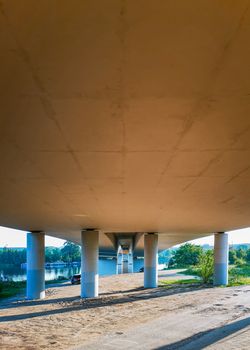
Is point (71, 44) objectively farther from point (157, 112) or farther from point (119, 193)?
point (119, 193)

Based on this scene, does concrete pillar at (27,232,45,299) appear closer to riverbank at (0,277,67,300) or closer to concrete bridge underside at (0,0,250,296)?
riverbank at (0,277,67,300)

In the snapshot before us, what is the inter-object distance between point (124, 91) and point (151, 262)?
33.4 metres

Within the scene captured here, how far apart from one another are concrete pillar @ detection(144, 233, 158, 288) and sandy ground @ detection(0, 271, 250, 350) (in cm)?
997

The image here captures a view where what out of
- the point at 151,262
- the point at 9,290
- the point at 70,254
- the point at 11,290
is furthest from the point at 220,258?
Result: the point at 70,254

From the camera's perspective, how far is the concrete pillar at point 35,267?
30375 millimetres

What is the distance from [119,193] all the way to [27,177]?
3.79 meters

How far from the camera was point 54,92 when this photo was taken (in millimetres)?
5477

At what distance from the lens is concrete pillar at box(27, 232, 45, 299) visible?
1196 inches

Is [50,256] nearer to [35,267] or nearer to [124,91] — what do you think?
[35,267]

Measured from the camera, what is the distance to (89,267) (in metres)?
29.2

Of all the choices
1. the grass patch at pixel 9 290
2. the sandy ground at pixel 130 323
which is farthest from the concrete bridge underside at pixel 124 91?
the grass patch at pixel 9 290

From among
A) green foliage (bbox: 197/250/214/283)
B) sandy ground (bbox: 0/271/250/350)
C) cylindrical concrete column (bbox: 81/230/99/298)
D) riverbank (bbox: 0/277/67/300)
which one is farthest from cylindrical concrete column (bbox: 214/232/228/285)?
riverbank (bbox: 0/277/67/300)

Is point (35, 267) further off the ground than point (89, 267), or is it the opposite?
point (89, 267)

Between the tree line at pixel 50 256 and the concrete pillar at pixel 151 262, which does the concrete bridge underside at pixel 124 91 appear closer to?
the concrete pillar at pixel 151 262
